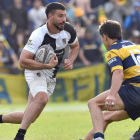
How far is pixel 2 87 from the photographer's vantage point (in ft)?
45.7

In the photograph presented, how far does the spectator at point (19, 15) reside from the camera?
15.0m

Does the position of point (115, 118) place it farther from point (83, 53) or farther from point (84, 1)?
point (84, 1)

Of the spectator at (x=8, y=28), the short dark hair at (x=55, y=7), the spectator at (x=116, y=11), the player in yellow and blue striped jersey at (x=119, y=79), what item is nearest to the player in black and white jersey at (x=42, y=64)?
the short dark hair at (x=55, y=7)

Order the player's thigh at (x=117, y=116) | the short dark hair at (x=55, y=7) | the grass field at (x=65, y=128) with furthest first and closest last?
the grass field at (x=65, y=128)
the short dark hair at (x=55, y=7)
the player's thigh at (x=117, y=116)

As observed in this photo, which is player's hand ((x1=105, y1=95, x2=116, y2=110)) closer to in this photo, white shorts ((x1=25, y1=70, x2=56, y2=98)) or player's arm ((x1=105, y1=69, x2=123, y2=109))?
player's arm ((x1=105, y1=69, x2=123, y2=109))

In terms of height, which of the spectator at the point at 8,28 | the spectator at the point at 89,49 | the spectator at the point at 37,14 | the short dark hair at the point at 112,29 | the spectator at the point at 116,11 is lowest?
the short dark hair at the point at 112,29

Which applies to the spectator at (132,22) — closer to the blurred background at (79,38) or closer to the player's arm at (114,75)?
the blurred background at (79,38)

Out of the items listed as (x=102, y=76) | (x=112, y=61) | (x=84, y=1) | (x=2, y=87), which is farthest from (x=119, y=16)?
(x=112, y=61)

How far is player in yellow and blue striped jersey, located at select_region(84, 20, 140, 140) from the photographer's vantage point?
503 centimetres

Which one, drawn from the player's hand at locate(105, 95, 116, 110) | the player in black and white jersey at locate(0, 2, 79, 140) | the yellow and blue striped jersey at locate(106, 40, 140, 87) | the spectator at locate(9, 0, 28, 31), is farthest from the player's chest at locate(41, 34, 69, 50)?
the spectator at locate(9, 0, 28, 31)

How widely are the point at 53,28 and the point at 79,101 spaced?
27.3 feet

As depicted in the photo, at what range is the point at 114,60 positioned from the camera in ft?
16.6

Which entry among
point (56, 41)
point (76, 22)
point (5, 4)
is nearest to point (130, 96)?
point (56, 41)

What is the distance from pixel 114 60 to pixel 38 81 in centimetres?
155
